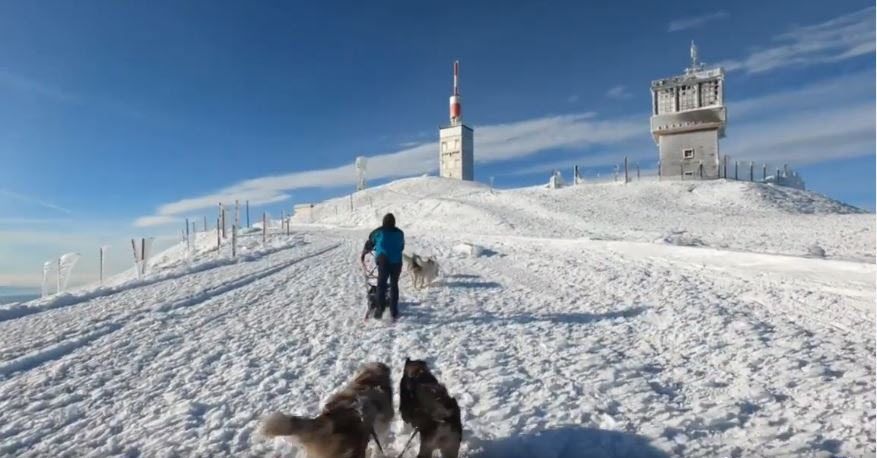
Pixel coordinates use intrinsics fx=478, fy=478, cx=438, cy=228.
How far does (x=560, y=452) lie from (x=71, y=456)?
369 centimetres

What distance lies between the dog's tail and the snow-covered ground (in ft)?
3.27

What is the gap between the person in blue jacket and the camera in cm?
805

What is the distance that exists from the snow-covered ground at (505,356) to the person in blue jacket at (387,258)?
1.57 ft

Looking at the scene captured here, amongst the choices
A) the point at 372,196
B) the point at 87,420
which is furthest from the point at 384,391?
the point at 372,196

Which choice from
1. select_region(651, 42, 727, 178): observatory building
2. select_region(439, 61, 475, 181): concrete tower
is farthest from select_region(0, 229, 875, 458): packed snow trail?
select_region(439, 61, 475, 181): concrete tower

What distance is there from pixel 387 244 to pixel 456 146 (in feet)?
210

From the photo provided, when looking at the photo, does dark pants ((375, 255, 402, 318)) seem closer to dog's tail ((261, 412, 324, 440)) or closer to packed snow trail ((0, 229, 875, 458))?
packed snow trail ((0, 229, 875, 458))

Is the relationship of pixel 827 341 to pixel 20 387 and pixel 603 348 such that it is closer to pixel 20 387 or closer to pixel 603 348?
pixel 603 348

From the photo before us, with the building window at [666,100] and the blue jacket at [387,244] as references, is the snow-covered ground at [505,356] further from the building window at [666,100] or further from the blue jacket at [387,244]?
the building window at [666,100]

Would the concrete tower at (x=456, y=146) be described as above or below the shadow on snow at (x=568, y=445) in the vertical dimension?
above

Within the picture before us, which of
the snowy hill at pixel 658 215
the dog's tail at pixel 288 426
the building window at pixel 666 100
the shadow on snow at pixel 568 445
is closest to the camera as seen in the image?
the dog's tail at pixel 288 426

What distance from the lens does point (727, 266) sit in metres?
11.6

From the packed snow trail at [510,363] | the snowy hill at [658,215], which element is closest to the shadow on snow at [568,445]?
the packed snow trail at [510,363]

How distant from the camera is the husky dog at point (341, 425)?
8.91 ft
